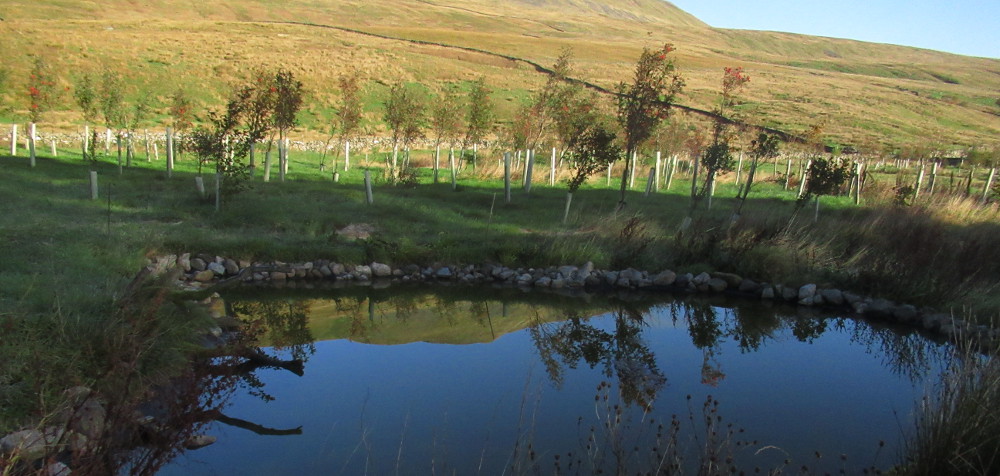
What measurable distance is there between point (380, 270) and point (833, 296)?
7.16 m

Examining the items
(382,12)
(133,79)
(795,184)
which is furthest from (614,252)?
(382,12)

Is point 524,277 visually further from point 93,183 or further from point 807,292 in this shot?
point 93,183

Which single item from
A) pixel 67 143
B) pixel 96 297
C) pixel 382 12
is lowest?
pixel 67 143

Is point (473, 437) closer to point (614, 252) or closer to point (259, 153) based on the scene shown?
point (614, 252)

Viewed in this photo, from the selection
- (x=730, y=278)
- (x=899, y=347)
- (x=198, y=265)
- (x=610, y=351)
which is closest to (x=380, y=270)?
(x=198, y=265)

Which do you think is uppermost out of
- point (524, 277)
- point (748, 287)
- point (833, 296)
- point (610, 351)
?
point (833, 296)

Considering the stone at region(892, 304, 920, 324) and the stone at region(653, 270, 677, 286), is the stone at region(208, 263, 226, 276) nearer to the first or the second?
the stone at region(653, 270, 677, 286)

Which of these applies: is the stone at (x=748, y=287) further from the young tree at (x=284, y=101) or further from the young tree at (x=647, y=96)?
the young tree at (x=284, y=101)

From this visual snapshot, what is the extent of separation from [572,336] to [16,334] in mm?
6010

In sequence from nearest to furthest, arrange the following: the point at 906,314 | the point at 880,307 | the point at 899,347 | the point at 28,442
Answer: the point at 28,442 → the point at 899,347 → the point at 906,314 → the point at 880,307

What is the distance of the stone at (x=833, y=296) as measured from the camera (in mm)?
11086

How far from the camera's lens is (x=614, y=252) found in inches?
501

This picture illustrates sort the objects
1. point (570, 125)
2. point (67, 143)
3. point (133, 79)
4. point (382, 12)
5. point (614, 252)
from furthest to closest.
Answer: point (382, 12), point (133, 79), point (67, 143), point (570, 125), point (614, 252)

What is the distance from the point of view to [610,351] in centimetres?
866
